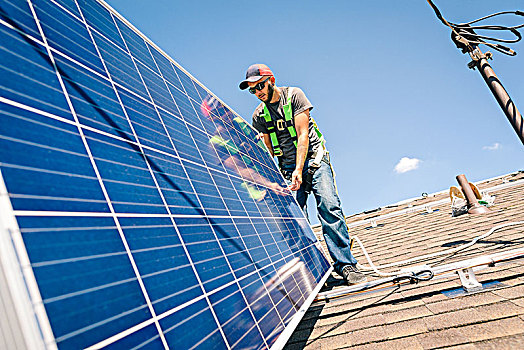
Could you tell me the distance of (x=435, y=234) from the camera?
6.29 metres

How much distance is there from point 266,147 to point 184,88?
2.13 meters

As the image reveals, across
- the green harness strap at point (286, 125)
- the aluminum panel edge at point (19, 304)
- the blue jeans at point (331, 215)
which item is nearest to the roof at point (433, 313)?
the blue jeans at point (331, 215)

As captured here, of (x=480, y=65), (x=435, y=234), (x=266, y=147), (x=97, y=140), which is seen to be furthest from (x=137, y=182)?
(x=435, y=234)

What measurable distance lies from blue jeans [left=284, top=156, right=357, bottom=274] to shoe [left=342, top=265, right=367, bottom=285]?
66mm

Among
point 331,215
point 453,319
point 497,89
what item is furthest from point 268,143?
point 453,319

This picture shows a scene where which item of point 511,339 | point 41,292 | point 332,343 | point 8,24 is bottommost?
point 511,339

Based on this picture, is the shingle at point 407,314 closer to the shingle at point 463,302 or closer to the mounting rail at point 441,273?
the shingle at point 463,302

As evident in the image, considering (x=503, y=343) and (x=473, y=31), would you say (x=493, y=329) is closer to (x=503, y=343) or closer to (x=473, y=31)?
(x=503, y=343)

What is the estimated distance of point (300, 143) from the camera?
4.53 m

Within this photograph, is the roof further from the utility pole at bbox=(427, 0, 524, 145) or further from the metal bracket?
the utility pole at bbox=(427, 0, 524, 145)

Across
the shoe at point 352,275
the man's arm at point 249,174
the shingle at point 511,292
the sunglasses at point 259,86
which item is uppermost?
the sunglasses at point 259,86

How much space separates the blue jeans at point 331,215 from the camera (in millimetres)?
4270

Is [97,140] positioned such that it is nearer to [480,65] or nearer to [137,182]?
[137,182]

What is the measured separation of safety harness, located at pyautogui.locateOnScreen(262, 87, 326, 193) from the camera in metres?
4.68
